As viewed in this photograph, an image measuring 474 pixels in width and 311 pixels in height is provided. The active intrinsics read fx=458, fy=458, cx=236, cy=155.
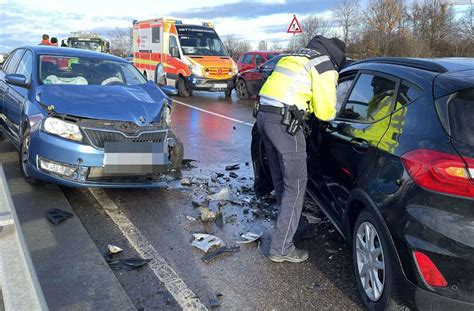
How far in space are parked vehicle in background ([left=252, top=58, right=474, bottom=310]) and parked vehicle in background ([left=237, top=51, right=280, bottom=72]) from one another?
49.7ft

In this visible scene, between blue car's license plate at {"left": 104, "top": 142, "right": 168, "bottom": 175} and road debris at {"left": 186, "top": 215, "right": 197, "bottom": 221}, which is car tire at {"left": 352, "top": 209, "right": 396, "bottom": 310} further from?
blue car's license plate at {"left": 104, "top": 142, "right": 168, "bottom": 175}

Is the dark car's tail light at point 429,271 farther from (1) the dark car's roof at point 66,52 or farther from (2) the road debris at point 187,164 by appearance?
(1) the dark car's roof at point 66,52

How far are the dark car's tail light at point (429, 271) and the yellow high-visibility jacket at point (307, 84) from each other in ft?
4.65

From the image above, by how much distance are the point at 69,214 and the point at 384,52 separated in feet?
101

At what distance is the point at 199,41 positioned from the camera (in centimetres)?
1650

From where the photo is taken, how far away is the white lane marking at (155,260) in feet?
10.3

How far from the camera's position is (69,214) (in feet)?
14.9

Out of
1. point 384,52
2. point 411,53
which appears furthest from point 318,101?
point 384,52

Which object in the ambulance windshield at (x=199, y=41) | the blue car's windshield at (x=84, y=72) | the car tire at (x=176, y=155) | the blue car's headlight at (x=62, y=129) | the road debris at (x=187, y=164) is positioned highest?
the ambulance windshield at (x=199, y=41)

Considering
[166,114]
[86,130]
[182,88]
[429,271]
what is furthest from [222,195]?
[182,88]

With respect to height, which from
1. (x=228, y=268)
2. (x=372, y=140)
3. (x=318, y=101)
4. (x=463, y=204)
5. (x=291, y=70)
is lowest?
(x=228, y=268)

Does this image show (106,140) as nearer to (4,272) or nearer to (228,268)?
(228,268)

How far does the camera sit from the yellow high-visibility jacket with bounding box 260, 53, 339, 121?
3467mm

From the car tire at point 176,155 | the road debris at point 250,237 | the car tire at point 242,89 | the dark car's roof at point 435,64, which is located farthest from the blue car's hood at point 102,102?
the car tire at point 242,89
